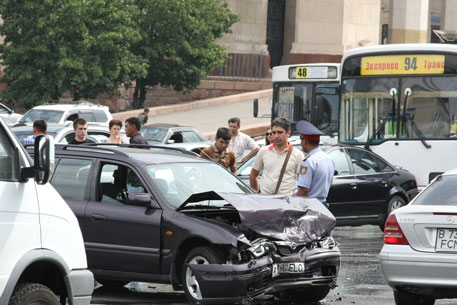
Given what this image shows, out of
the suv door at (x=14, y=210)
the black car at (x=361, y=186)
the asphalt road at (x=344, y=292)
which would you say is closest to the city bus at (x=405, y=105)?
the black car at (x=361, y=186)

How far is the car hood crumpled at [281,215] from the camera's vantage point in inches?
375

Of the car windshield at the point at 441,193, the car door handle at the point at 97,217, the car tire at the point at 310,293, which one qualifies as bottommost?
the car tire at the point at 310,293

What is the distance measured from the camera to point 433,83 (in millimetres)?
18641

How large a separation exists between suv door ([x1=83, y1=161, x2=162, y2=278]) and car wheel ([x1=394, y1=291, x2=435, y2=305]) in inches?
86.8

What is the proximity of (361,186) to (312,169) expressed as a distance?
615cm

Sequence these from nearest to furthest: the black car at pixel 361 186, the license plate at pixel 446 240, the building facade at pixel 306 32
Answer: the license plate at pixel 446 240 → the black car at pixel 361 186 → the building facade at pixel 306 32

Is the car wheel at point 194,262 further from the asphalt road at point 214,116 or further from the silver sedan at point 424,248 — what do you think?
the asphalt road at point 214,116

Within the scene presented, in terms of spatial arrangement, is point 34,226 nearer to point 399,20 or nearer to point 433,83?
point 433,83

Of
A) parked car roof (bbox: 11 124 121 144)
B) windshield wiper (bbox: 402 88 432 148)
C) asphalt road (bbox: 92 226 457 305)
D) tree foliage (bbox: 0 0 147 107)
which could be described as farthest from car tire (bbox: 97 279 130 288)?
tree foliage (bbox: 0 0 147 107)

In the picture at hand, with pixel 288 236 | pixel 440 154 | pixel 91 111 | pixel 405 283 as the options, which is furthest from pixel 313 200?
pixel 91 111

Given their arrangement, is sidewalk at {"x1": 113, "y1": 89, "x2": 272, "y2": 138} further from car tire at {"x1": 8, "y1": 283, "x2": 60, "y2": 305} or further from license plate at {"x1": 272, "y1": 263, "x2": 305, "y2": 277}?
car tire at {"x1": 8, "y1": 283, "x2": 60, "y2": 305}

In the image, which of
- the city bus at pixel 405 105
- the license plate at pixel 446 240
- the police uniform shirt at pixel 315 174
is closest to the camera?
the license plate at pixel 446 240

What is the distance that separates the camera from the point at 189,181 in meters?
10.4

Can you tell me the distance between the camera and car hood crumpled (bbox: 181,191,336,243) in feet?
31.3
